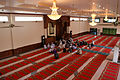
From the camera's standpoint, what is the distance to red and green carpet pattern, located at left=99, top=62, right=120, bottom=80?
4520 millimetres

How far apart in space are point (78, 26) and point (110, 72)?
1158cm

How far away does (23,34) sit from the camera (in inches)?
318

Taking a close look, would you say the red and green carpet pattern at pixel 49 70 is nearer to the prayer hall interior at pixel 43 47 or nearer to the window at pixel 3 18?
the prayer hall interior at pixel 43 47

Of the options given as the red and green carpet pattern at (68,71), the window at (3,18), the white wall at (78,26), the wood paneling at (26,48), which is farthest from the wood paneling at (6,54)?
the white wall at (78,26)

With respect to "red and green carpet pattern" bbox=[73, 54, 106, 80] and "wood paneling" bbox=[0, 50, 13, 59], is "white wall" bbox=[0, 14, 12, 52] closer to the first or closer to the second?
"wood paneling" bbox=[0, 50, 13, 59]

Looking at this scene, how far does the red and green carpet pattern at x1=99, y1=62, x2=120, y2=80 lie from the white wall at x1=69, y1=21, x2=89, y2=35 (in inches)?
352

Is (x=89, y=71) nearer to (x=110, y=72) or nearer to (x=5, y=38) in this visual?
(x=110, y=72)

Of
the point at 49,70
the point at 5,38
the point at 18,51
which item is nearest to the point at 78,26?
the point at 18,51

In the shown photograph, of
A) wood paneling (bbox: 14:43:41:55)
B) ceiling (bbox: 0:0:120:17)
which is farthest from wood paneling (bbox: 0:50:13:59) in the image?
ceiling (bbox: 0:0:120:17)

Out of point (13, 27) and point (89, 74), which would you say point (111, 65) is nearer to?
point (89, 74)

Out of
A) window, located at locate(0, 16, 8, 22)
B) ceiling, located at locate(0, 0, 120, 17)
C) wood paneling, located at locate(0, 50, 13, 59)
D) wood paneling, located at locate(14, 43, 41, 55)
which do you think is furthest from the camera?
wood paneling, located at locate(14, 43, 41, 55)

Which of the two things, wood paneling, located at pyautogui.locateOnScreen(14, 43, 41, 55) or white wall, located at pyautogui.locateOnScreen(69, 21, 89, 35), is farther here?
white wall, located at pyautogui.locateOnScreen(69, 21, 89, 35)

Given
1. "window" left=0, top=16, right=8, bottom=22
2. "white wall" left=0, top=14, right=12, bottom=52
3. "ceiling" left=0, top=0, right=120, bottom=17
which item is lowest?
"white wall" left=0, top=14, right=12, bottom=52

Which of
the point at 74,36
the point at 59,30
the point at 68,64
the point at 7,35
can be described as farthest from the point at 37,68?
the point at 74,36
